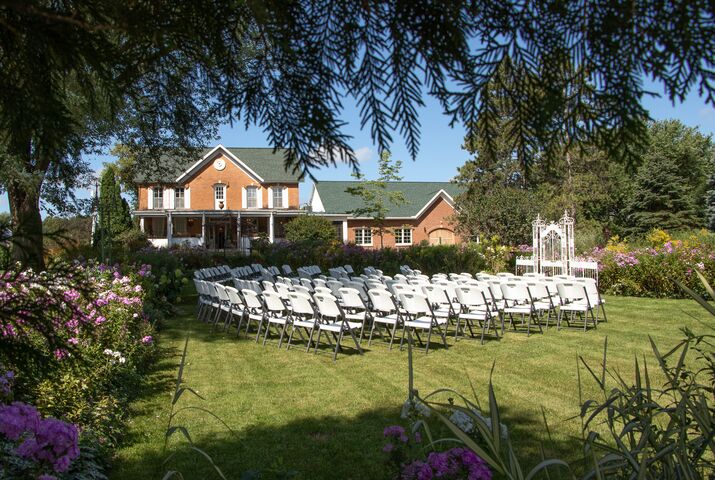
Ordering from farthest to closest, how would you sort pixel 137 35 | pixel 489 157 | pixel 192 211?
pixel 192 211, pixel 489 157, pixel 137 35

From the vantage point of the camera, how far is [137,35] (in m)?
1.44

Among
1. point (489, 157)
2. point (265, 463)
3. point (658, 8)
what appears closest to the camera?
point (658, 8)

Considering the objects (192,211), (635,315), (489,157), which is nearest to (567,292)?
(635,315)

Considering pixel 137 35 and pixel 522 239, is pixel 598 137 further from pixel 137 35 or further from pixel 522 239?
pixel 522 239

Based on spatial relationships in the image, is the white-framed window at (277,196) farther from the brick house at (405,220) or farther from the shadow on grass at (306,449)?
the shadow on grass at (306,449)

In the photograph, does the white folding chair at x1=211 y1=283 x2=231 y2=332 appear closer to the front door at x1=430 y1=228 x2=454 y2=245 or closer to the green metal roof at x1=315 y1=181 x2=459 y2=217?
the green metal roof at x1=315 y1=181 x2=459 y2=217

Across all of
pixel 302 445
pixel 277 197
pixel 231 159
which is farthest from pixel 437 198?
pixel 302 445

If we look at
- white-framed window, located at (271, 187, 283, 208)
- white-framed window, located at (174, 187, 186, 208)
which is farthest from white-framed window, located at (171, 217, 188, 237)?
white-framed window, located at (271, 187, 283, 208)

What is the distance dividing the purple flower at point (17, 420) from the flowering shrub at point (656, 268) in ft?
51.8

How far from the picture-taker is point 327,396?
6.30 m

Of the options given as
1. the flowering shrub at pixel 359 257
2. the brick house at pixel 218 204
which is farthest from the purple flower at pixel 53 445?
the brick house at pixel 218 204

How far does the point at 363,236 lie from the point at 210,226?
11220 millimetres

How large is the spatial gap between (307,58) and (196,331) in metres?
10.1

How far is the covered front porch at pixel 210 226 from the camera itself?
3819 centimetres
